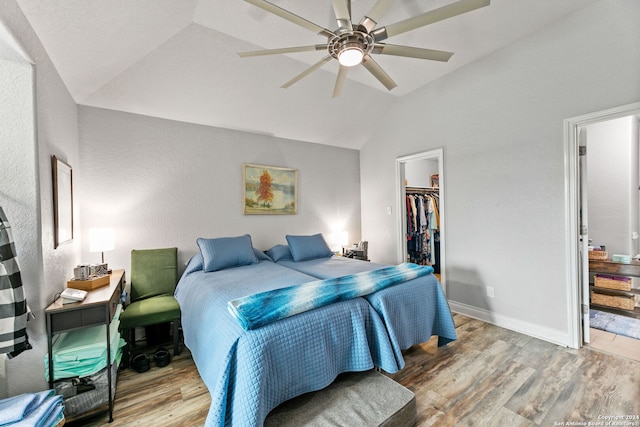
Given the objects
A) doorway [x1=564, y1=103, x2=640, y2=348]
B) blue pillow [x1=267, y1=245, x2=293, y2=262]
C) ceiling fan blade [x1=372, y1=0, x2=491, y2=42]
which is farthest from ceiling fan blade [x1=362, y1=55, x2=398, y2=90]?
blue pillow [x1=267, y1=245, x2=293, y2=262]

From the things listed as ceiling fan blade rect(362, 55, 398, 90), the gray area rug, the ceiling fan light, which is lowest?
the gray area rug

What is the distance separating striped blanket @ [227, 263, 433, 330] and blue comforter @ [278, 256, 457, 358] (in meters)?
0.08

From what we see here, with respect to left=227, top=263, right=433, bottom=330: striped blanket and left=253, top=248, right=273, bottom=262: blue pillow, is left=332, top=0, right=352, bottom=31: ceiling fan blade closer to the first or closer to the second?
left=227, top=263, right=433, bottom=330: striped blanket

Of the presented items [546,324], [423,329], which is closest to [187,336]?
[423,329]

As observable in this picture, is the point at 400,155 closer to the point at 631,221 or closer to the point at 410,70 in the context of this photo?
the point at 410,70

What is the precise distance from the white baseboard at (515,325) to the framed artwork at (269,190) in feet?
8.51

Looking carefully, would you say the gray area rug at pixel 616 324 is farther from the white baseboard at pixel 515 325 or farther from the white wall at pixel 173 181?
the white wall at pixel 173 181

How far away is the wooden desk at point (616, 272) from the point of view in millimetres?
2811

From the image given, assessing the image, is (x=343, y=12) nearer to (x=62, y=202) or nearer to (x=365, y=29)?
(x=365, y=29)

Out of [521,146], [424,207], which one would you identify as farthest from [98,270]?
[424,207]

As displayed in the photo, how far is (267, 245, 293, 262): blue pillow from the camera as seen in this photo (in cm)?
349

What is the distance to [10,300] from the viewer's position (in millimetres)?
1378

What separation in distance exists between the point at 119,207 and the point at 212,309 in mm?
1827

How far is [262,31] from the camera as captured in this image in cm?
245
